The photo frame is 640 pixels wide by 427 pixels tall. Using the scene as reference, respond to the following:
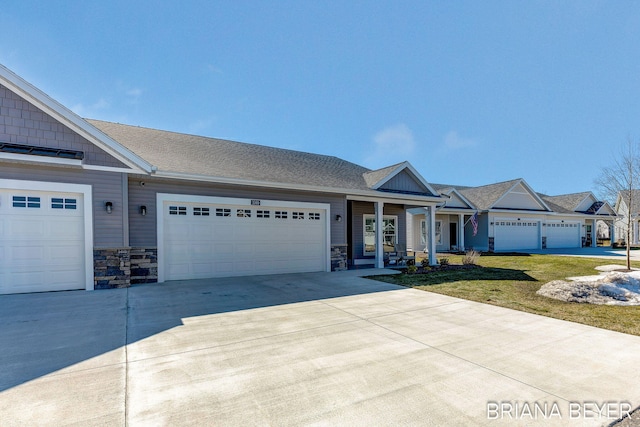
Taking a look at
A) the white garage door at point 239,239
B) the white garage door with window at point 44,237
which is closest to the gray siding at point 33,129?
the white garage door with window at point 44,237

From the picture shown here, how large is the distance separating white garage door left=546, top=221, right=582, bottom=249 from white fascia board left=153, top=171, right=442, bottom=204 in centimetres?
1766

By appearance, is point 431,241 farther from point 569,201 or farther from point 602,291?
point 569,201

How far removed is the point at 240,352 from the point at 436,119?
65.5 feet

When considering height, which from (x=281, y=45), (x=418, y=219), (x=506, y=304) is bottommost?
(x=506, y=304)

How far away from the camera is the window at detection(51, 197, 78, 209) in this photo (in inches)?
297

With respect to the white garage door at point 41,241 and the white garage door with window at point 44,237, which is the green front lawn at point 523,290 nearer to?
the white garage door with window at point 44,237

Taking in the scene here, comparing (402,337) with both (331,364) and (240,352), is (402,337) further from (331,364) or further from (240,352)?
(240,352)

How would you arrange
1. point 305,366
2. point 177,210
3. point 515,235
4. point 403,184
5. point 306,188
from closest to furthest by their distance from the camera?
point 305,366 < point 177,210 < point 306,188 < point 403,184 < point 515,235

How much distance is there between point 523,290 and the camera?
8.19 metres

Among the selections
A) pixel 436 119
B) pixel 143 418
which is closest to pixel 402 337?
pixel 143 418

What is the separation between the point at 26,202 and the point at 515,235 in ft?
89.8

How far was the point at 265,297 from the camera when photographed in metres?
7.08

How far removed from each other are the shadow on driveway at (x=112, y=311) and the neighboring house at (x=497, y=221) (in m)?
14.8

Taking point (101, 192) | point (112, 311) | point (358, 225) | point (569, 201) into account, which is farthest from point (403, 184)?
point (569, 201)
